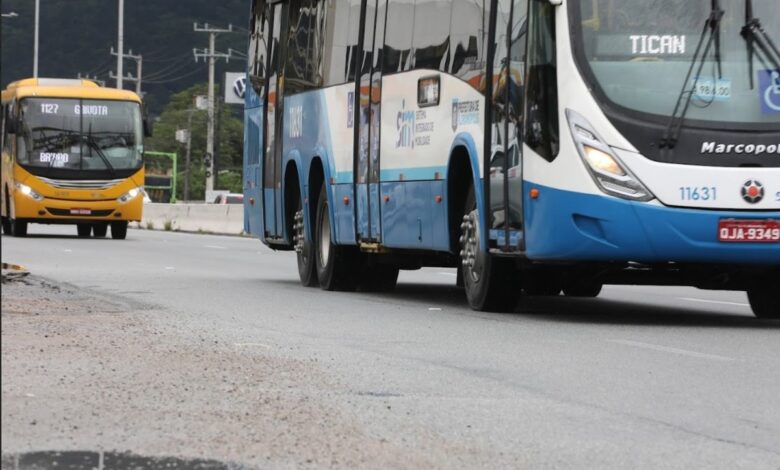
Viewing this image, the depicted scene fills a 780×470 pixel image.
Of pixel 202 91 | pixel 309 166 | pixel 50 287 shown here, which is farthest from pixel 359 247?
pixel 202 91

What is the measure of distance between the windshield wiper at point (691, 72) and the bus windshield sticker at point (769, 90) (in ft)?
1.02

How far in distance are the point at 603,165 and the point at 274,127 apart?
895cm

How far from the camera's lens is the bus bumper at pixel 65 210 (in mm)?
40531

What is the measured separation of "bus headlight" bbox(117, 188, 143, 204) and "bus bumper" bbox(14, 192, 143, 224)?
0.21 meters

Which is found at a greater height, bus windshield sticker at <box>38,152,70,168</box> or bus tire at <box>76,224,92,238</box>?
bus windshield sticker at <box>38,152,70,168</box>

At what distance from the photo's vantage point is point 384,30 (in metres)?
17.8

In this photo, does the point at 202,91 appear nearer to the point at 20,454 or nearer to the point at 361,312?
the point at 361,312

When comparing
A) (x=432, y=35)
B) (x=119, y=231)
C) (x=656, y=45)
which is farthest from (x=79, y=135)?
(x=656, y=45)

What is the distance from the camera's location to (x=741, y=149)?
1348cm

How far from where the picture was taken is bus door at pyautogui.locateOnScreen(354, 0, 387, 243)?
17.8m

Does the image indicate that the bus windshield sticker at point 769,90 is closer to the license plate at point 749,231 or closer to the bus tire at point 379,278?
the license plate at point 749,231

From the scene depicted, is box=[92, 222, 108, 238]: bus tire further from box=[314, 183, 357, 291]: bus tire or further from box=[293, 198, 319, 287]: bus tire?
box=[314, 183, 357, 291]: bus tire

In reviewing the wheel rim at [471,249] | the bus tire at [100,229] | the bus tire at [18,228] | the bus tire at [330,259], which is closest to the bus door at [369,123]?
the bus tire at [330,259]

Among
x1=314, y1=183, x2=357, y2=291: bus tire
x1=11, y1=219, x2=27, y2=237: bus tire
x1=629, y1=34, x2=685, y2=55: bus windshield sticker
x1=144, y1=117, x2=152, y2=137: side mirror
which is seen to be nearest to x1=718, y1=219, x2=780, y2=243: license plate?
x1=629, y1=34, x2=685, y2=55: bus windshield sticker
